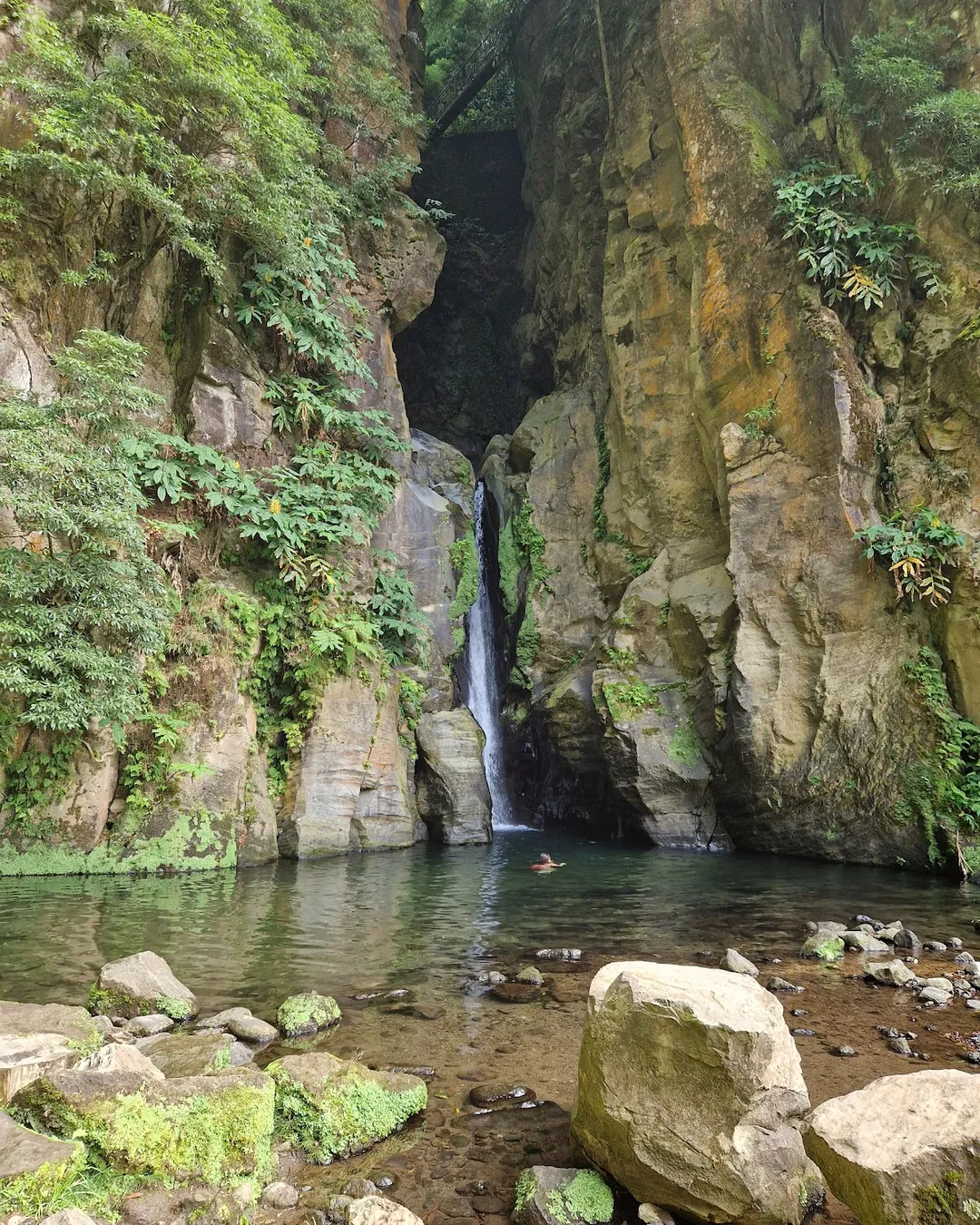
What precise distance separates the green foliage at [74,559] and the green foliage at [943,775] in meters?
11.6

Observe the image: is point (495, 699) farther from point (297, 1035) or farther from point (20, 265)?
point (297, 1035)

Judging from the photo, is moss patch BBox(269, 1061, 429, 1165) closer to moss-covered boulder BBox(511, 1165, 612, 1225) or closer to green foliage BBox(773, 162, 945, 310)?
moss-covered boulder BBox(511, 1165, 612, 1225)

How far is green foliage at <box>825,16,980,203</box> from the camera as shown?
1279 centimetres

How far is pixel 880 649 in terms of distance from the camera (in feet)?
41.1

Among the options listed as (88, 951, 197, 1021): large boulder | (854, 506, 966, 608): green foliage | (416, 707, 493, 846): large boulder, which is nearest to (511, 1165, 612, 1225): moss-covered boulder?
(88, 951, 197, 1021): large boulder

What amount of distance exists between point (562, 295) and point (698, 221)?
7491 millimetres

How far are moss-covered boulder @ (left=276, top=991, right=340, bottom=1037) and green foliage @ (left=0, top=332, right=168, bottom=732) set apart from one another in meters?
6.21

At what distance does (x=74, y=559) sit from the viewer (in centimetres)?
961

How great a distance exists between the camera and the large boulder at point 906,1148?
82.6 inches

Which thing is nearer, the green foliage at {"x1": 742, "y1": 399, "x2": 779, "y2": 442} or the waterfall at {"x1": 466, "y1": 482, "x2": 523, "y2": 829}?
the green foliage at {"x1": 742, "y1": 399, "x2": 779, "y2": 442}

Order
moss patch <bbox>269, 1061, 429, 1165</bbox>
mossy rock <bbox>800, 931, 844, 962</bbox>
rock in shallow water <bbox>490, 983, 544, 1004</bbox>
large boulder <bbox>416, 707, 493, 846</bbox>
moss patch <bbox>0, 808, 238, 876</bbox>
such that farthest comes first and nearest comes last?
large boulder <bbox>416, 707, 493, 846</bbox>
moss patch <bbox>0, 808, 238, 876</bbox>
mossy rock <bbox>800, 931, 844, 962</bbox>
rock in shallow water <bbox>490, 983, 544, 1004</bbox>
moss patch <bbox>269, 1061, 429, 1165</bbox>

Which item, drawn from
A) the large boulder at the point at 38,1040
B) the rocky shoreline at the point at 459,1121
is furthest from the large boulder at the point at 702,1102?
the large boulder at the point at 38,1040

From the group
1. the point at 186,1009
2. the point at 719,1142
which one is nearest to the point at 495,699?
the point at 186,1009

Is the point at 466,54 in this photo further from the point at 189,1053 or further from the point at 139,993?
the point at 189,1053
